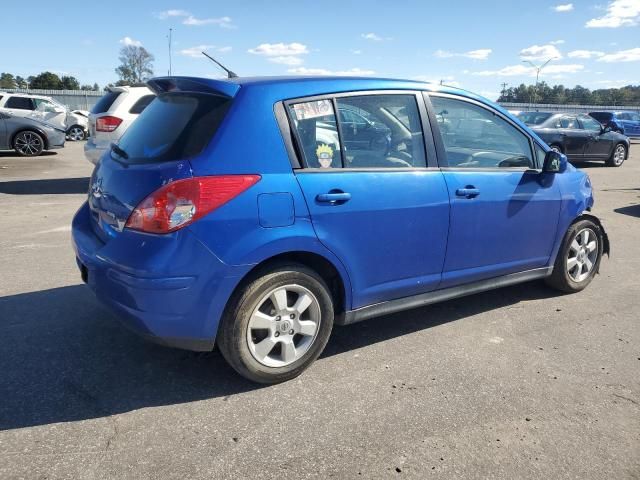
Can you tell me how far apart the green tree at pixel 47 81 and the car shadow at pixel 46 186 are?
2790 inches

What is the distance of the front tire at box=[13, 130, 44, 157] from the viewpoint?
1451 cm

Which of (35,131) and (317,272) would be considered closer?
(317,272)

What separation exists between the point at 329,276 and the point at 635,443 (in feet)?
6.05

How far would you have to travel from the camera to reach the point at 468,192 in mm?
3820

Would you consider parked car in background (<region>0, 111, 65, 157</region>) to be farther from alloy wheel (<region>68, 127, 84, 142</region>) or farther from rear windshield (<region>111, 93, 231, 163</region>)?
rear windshield (<region>111, 93, 231, 163</region>)

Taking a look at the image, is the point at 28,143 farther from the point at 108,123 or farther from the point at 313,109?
the point at 313,109

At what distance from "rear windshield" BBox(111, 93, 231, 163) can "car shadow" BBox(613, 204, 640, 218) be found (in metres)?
8.07

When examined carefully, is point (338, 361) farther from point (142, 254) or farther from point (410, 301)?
point (142, 254)

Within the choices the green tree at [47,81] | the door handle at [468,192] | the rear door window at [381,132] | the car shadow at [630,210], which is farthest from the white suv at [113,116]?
the green tree at [47,81]

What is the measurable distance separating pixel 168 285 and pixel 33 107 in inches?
668

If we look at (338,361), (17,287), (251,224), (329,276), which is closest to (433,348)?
(338,361)

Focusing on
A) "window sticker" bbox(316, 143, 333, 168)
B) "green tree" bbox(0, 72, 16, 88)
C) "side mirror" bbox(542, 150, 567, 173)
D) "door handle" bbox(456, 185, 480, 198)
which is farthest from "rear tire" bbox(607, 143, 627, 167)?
"green tree" bbox(0, 72, 16, 88)

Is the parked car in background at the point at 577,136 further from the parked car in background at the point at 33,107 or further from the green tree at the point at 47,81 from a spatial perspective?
the green tree at the point at 47,81

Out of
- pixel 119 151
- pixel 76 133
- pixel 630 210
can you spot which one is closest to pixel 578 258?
pixel 119 151
